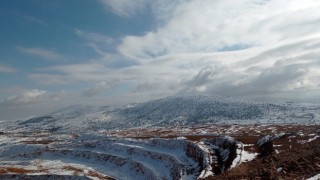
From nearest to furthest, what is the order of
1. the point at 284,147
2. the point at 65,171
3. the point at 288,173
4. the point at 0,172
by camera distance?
1. the point at 288,173
2. the point at 284,147
3. the point at 65,171
4. the point at 0,172

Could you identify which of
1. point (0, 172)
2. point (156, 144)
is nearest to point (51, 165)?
point (0, 172)

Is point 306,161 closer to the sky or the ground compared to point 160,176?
closer to the sky

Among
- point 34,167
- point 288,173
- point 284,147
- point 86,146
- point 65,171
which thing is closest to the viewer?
point 288,173

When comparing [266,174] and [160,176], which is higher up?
[266,174]

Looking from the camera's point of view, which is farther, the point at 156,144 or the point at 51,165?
the point at 51,165

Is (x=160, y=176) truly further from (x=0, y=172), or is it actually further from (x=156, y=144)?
(x=0, y=172)

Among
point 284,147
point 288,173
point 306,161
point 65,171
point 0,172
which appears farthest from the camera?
point 0,172

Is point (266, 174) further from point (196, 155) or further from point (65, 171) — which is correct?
point (65, 171)

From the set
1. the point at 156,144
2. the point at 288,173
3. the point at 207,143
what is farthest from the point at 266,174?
the point at 156,144

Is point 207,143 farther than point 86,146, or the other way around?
point 86,146
